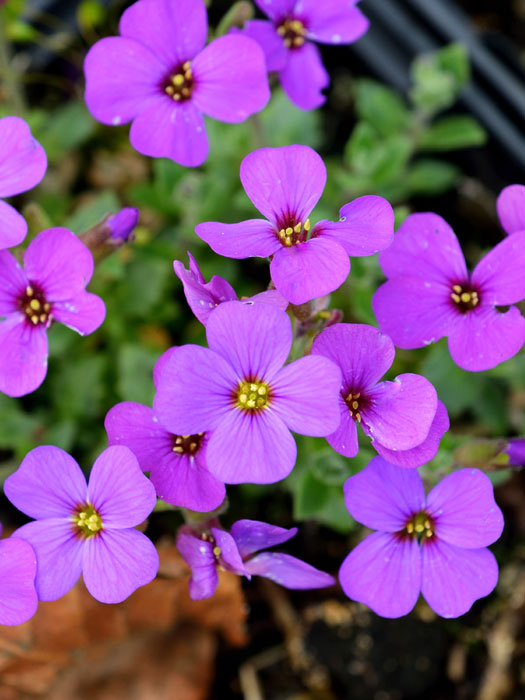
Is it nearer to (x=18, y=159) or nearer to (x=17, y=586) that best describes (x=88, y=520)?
(x=17, y=586)

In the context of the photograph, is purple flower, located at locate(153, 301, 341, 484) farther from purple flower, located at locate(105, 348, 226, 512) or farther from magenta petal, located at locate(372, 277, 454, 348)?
magenta petal, located at locate(372, 277, 454, 348)

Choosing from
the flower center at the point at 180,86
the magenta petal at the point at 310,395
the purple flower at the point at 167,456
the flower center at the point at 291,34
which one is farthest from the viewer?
the flower center at the point at 291,34

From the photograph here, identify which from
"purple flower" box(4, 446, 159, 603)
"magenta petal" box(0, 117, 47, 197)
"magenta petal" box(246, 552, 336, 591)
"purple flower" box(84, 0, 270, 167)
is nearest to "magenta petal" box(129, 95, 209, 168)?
"purple flower" box(84, 0, 270, 167)

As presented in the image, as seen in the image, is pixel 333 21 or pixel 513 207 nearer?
pixel 513 207

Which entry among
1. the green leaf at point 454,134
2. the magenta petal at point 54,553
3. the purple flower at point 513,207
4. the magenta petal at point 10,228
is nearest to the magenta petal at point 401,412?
the purple flower at point 513,207

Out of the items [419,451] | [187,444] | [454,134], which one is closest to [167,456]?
[187,444]

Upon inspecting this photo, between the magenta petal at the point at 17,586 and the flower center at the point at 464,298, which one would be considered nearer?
the magenta petal at the point at 17,586

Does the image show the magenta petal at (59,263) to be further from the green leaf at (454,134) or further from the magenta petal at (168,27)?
the green leaf at (454,134)
